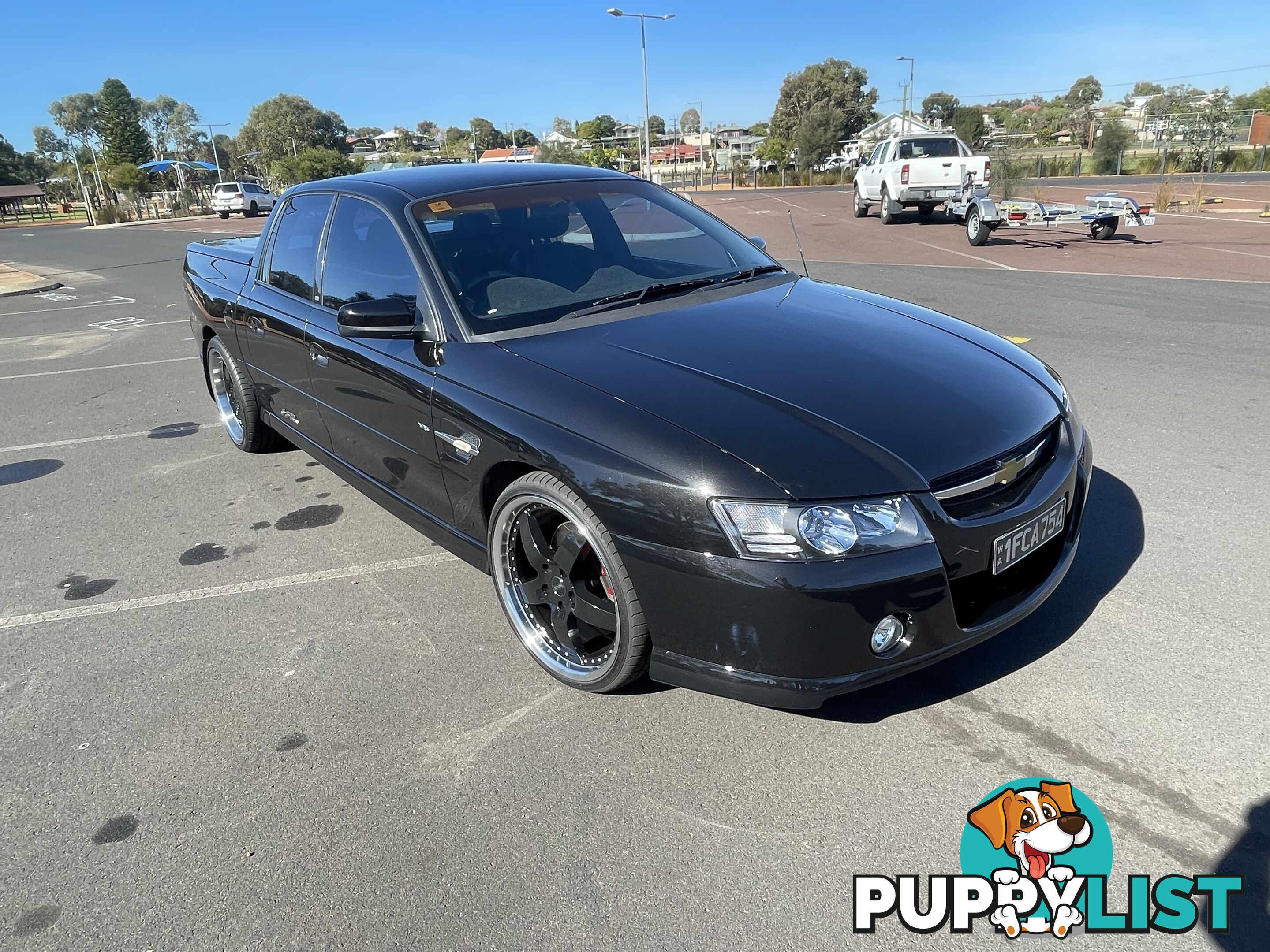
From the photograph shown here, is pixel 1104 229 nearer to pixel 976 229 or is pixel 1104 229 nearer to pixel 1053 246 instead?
pixel 1053 246

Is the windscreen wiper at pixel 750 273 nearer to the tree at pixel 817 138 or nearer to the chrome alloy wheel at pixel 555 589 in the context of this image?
the chrome alloy wheel at pixel 555 589

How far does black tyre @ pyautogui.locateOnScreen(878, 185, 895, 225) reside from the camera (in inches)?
770

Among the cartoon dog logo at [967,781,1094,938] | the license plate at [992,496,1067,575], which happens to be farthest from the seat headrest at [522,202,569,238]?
the cartoon dog logo at [967,781,1094,938]

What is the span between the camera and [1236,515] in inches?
152

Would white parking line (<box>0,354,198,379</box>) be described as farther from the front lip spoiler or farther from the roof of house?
the roof of house

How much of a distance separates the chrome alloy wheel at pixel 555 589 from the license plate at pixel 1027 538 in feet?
3.66

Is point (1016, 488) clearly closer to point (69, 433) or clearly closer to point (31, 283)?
point (69, 433)

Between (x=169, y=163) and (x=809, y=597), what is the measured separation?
225ft

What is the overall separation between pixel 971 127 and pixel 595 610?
49.2 metres

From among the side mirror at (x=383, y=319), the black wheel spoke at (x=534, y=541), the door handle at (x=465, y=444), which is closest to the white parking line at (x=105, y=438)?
the side mirror at (x=383, y=319)

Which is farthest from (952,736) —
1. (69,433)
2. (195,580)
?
(69,433)

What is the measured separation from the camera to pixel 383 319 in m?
3.19

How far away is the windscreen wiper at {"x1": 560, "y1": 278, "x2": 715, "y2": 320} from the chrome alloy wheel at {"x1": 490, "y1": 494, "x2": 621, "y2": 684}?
83 centimetres

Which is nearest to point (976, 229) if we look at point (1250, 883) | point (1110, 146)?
point (1250, 883)
